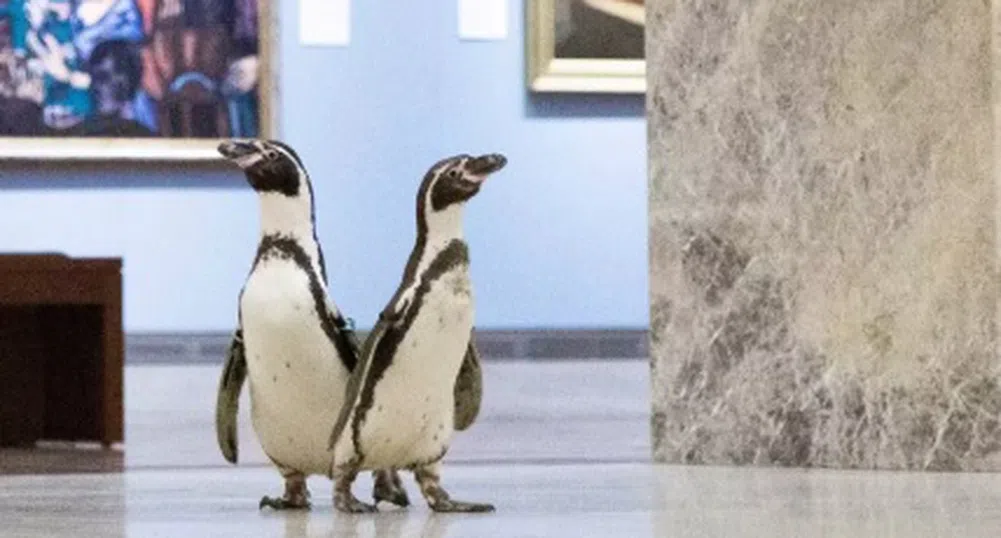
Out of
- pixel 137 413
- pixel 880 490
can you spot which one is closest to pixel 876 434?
pixel 880 490

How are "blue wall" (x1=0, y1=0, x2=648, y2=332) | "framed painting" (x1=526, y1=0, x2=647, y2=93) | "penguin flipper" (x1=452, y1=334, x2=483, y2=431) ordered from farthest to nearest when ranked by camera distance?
"framed painting" (x1=526, y1=0, x2=647, y2=93)
"blue wall" (x1=0, y1=0, x2=648, y2=332)
"penguin flipper" (x1=452, y1=334, x2=483, y2=431)

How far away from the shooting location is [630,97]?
51.9 ft

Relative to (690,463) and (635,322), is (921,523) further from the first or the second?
(635,322)

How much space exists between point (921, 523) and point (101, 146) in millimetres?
10943

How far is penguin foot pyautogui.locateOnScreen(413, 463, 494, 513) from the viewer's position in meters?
5.16

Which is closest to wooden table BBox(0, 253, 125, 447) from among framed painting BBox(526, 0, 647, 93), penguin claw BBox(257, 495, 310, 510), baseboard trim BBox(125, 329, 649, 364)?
baseboard trim BBox(125, 329, 649, 364)

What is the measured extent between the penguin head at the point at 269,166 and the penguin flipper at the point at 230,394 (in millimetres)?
302

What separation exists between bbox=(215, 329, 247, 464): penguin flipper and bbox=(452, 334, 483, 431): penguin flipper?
424 mm

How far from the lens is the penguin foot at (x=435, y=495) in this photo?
5156 millimetres

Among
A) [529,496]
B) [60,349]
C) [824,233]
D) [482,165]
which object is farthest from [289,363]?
[60,349]

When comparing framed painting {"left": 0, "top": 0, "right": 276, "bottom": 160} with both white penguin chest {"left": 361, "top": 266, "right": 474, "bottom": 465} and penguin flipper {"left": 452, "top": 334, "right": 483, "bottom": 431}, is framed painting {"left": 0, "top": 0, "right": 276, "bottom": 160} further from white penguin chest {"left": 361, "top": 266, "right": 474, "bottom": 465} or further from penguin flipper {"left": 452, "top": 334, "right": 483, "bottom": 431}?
white penguin chest {"left": 361, "top": 266, "right": 474, "bottom": 465}

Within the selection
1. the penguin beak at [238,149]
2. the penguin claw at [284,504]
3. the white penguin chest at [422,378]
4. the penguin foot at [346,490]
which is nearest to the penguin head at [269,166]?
the penguin beak at [238,149]

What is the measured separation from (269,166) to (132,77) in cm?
1029

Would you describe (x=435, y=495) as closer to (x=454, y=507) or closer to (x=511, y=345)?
(x=454, y=507)
